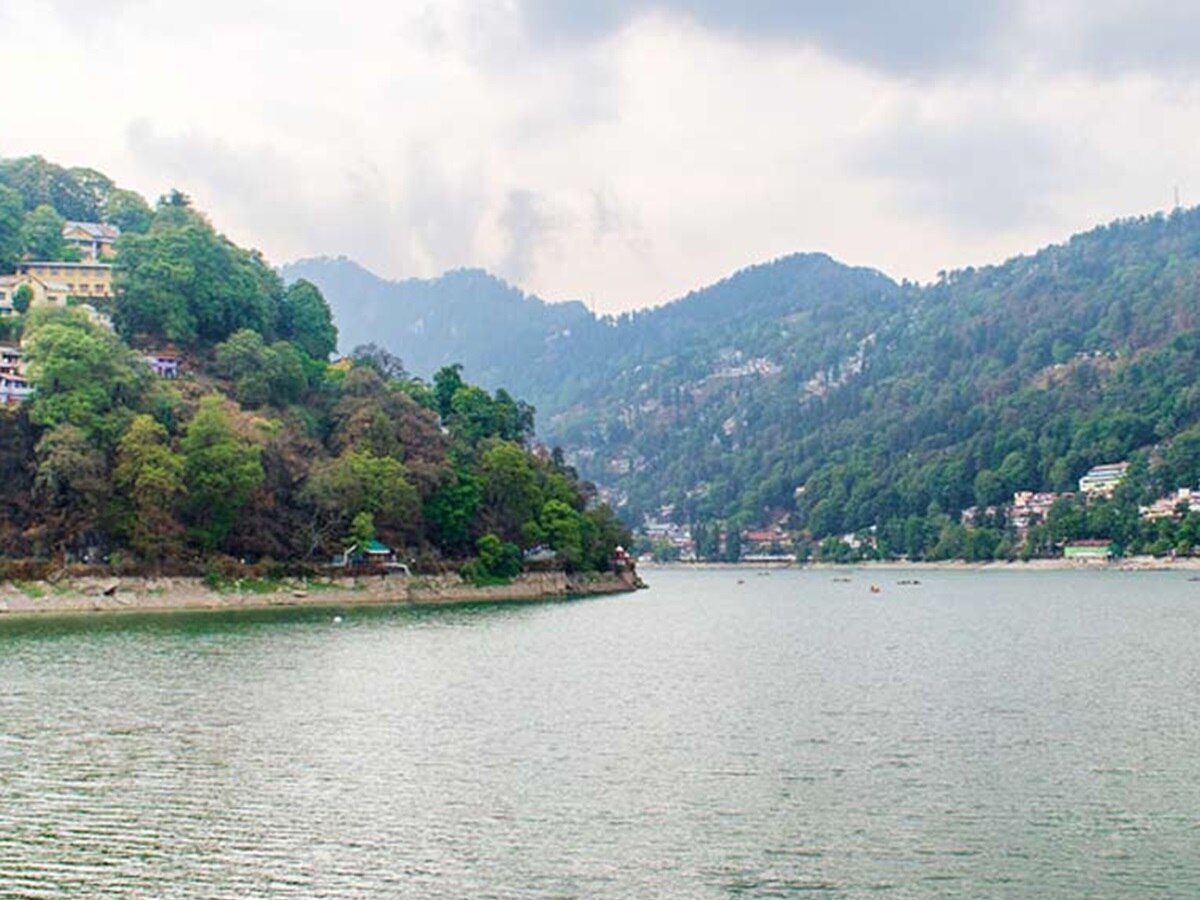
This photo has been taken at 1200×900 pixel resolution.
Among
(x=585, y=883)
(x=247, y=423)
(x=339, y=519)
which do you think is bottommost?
(x=585, y=883)

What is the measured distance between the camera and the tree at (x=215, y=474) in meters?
74.4

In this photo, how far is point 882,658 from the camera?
51.8m

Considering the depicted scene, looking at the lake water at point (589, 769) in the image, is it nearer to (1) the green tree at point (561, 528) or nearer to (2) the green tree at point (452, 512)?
(2) the green tree at point (452, 512)

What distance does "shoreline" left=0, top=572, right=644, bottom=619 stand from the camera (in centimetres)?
6862

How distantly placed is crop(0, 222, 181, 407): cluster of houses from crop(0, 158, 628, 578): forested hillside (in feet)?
2.48

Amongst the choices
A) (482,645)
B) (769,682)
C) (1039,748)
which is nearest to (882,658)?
(769,682)

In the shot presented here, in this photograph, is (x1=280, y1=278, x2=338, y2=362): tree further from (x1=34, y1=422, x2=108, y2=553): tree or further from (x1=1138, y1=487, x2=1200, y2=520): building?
(x1=1138, y1=487, x2=1200, y2=520): building

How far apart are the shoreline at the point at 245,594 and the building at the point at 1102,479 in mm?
103279

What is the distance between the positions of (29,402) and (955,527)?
448 ft

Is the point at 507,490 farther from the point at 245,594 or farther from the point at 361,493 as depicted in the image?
the point at 245,594

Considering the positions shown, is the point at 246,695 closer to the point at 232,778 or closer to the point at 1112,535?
the point at 232,778

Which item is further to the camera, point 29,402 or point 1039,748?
point 29,402

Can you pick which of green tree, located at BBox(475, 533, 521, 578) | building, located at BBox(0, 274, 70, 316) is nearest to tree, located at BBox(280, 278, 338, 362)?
building, located at BBox(0, 274, 70, 316)

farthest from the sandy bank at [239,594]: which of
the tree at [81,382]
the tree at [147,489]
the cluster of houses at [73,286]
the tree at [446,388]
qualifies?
the tree at [446,388]
